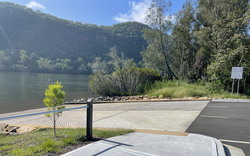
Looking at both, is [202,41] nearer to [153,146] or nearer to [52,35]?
[153,146]

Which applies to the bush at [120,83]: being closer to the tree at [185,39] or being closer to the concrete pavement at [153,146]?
the tree at [185,39]

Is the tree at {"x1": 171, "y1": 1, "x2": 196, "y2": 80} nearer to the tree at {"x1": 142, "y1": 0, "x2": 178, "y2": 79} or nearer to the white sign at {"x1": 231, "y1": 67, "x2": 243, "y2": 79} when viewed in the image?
the tree at {"x1": 142, "y1": 0, "x2": 178, "y2": 79}

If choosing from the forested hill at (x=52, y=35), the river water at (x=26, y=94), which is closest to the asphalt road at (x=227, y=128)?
the river water at (x=26, y=94)

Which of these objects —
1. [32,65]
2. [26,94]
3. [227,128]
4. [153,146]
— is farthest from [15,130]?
[32,65]

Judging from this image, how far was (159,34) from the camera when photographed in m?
21.4

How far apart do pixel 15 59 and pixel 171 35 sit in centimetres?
6965

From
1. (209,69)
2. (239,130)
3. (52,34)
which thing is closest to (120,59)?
(209,69)

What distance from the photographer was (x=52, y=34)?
330 feet

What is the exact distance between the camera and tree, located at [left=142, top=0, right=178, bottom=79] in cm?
2023

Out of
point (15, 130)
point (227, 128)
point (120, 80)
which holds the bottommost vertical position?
point (15, 130)

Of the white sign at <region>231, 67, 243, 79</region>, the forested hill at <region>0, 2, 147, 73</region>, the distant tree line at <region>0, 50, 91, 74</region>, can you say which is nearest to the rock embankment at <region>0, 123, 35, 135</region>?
the white sign at <region>231, 67, 243, 79</region>

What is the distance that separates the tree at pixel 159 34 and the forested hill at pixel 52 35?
4935cm

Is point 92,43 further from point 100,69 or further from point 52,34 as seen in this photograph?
point 100,69

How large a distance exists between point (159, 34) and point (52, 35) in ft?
300
